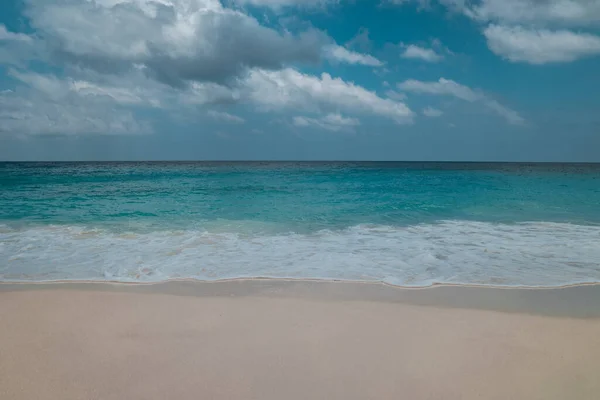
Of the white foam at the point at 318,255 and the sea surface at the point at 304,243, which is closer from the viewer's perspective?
the white foam at the point at 318,255

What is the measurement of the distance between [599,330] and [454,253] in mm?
3615

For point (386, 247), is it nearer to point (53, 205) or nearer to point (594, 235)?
point (594, 235)

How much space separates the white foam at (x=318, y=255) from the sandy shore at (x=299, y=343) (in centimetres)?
84

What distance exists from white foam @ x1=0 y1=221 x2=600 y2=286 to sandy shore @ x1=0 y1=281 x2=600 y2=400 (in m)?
0.84

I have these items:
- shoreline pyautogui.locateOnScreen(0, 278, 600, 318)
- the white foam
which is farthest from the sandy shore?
the white foam

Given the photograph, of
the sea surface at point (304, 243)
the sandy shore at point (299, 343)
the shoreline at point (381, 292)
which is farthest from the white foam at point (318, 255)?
the sandy shore at point (299, 343)

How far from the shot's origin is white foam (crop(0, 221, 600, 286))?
6137 millimetres

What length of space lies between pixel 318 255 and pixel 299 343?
12.8 ft

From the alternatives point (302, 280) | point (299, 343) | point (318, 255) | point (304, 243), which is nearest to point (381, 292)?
point (302, 280)

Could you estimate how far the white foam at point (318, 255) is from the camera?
614 centimetres

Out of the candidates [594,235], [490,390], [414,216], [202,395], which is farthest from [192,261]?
[594,235]

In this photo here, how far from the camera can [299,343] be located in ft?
12.0

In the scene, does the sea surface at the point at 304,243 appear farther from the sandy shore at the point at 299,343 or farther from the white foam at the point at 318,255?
the sandy shore at the point at 299,343

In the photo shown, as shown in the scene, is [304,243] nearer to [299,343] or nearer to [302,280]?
[302,280]
